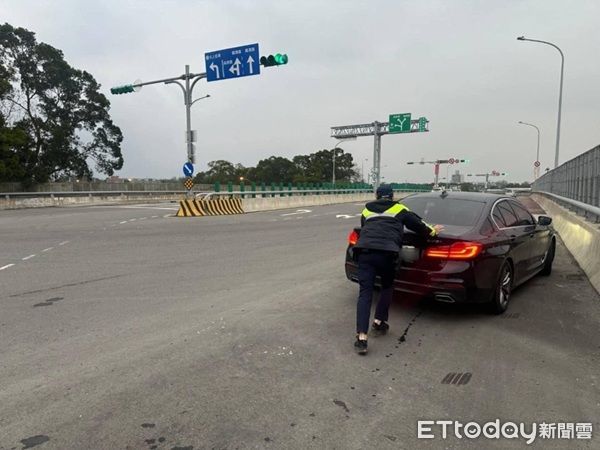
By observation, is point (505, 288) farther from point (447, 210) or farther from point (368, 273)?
point (368, 273)

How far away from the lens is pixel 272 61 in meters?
18.1

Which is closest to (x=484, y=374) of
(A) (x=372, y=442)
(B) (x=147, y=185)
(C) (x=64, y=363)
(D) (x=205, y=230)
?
(A) (x=372, y=442)

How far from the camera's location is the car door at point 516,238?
582 centimetres

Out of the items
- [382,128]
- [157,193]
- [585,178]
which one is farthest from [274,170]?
[585,178]

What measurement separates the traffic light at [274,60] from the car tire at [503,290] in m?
14.6

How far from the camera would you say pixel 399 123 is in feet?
180

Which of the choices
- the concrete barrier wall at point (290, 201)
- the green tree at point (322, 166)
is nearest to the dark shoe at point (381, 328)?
the concrete barrier wall at point (290, 201)

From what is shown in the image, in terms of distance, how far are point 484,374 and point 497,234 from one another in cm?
219

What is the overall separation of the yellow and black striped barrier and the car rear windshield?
16.0 meters

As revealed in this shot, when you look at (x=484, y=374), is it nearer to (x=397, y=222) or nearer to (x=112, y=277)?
(x=397, y=222)

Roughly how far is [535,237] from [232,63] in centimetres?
1740

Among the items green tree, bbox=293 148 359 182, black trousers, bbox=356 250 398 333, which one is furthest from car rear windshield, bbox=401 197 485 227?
green tree, bbox=293 148 359 182

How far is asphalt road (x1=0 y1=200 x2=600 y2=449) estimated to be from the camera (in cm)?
301

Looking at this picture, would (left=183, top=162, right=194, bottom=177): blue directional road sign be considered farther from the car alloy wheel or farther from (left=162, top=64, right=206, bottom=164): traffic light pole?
the car alloy wheel
